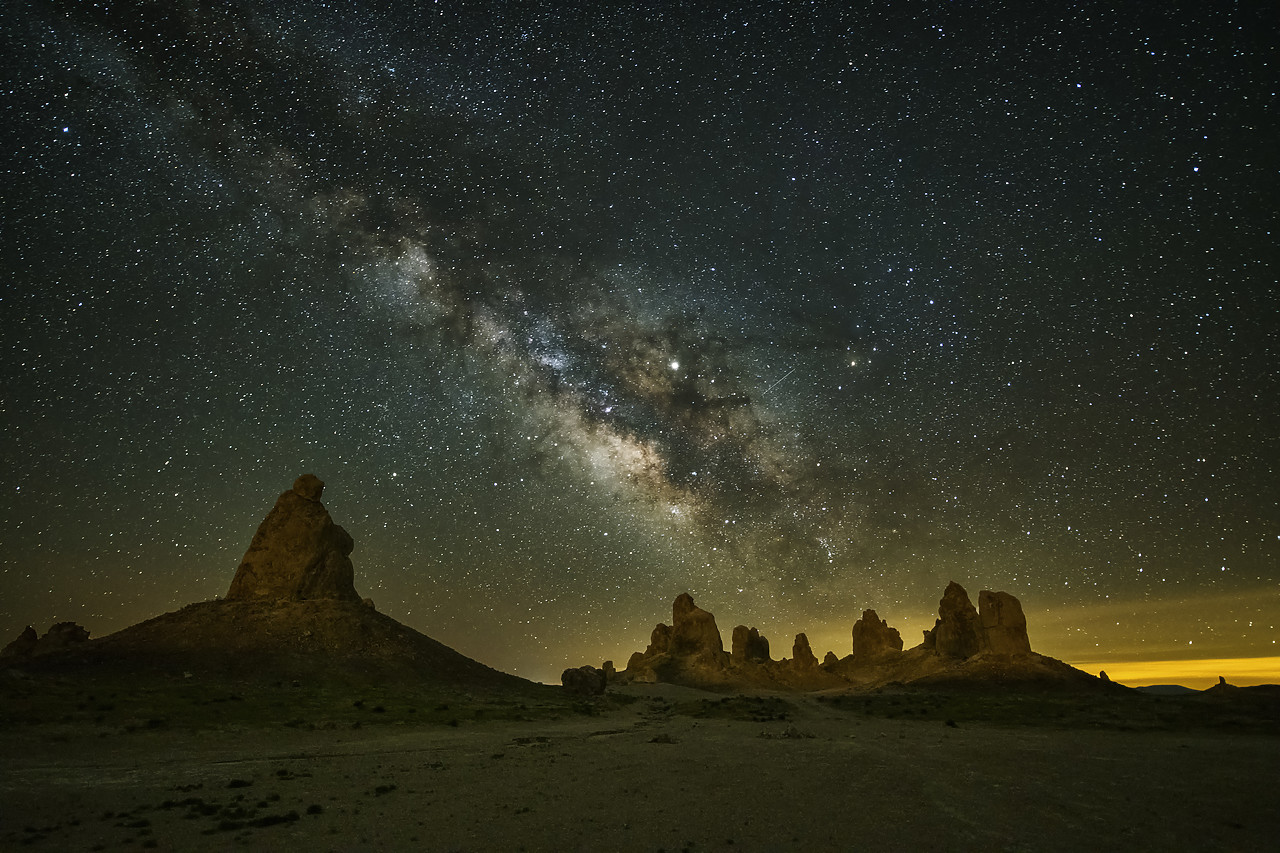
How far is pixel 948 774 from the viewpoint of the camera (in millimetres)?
19000

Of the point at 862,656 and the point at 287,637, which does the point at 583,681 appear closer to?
the point at 287,637

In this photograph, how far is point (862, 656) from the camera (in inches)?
5359

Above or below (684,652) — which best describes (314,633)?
above

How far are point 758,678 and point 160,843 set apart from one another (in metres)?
118

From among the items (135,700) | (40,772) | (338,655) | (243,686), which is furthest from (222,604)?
(40,772)

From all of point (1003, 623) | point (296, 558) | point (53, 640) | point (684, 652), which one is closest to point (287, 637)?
point (296, 558)

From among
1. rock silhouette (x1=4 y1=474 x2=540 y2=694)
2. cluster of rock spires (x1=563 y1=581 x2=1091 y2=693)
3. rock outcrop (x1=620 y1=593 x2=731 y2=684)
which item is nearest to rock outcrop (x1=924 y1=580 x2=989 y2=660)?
cluster of rock spires (x1=563 y1=581 x2=1091 y2=693)

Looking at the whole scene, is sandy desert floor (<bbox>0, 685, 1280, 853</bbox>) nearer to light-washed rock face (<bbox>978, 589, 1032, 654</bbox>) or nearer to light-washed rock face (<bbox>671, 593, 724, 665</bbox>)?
light-washed rock face (<bbox>978, 589, 1032, 654</bbox>)

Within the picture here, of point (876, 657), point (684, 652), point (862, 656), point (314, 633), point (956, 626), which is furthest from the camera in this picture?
point (862, 656)

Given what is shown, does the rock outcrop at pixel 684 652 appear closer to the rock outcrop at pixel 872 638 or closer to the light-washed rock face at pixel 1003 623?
the rock outcrop at pixel 872 638

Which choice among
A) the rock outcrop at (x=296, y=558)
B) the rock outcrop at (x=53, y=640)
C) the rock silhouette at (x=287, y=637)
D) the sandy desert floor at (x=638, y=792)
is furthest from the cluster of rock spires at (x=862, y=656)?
the rock outcrop at (x=53, y=640)

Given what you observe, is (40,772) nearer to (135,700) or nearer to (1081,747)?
(135,700)

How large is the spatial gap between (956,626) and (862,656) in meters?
37.9

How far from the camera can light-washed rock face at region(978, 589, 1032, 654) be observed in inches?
3406
